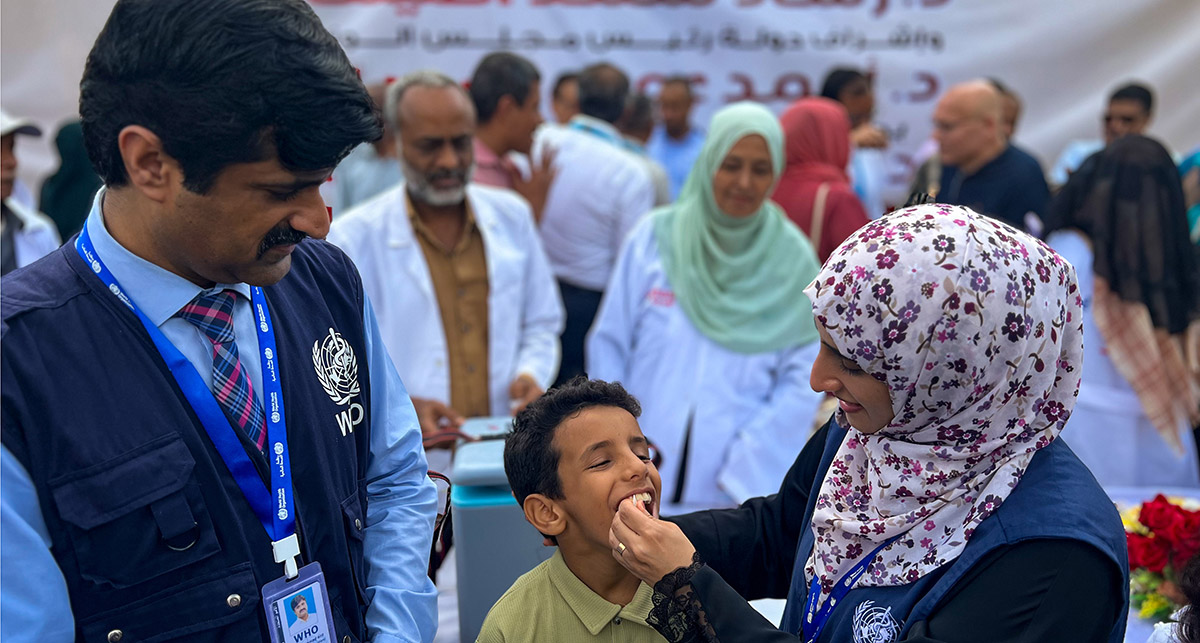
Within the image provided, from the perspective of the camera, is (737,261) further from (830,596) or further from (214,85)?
(214,85)

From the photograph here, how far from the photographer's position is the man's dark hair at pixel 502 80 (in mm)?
4844

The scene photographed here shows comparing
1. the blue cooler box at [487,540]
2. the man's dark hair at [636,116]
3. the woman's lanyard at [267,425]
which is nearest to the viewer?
the woman's lanyard at [267,425]

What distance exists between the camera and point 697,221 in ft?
13.0

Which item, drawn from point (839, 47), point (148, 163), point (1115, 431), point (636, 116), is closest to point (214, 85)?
point (148, 163)

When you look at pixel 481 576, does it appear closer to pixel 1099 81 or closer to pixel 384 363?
pixel 384 363

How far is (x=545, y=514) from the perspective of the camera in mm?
1969

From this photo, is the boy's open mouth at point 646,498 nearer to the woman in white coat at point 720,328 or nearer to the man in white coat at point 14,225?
the woman in white coat at point 720,328

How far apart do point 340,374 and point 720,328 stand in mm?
2377

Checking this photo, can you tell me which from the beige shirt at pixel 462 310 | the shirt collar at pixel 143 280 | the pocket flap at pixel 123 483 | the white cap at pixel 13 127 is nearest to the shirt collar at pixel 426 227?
the beige shirt at pixel 462 310

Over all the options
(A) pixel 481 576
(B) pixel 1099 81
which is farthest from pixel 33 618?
(B) pixel 1099 81

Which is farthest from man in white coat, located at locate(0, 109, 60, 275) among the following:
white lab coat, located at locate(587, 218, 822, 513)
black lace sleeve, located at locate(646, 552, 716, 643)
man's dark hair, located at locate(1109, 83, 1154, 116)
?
man's dark hair, located at locate(1109, 83, 1154, 116)

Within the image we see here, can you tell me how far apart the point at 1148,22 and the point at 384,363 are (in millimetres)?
7816

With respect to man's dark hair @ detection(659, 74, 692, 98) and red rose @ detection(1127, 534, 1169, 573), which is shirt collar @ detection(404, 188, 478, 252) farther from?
man's dark hair @ detection(659, 74, 692, 98)

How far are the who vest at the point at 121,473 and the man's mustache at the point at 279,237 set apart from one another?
0.58 ft
